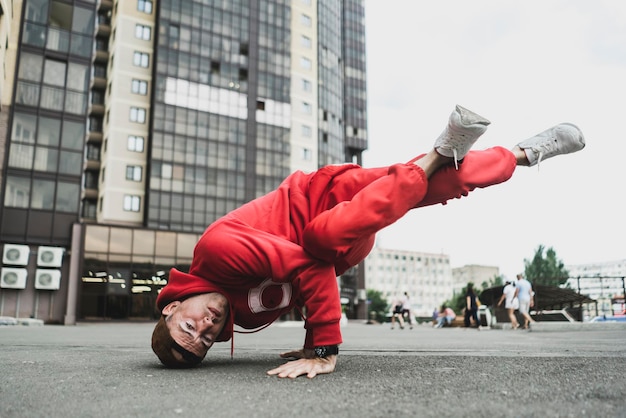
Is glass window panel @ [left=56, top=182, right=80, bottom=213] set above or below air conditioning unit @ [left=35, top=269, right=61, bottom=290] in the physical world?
above

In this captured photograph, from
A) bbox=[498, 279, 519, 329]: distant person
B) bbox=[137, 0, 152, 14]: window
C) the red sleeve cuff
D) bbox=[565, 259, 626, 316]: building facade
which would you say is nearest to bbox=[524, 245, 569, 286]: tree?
bbox=[565, 259, 626, 316]: building facade

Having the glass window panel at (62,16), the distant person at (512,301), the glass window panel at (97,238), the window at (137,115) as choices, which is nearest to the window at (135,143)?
the window at (137,115)

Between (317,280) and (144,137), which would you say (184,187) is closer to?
(144,137)

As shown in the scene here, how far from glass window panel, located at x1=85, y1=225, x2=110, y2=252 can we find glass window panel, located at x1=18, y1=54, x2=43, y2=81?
925 cm

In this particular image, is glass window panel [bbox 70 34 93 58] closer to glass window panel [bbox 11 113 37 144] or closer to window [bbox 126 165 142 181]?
glass window panel [bbox 11 113 37 144]

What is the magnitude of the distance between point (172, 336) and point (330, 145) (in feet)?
175

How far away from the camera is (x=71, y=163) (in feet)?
102

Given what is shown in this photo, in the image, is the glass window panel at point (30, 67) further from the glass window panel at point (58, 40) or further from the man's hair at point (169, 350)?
the man's hair at point (169, 350)

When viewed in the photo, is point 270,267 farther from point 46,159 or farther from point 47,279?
point 47,279

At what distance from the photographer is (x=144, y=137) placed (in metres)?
42.9

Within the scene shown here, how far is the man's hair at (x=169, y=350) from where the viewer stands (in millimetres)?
3146

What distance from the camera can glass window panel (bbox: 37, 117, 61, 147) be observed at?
100 feet

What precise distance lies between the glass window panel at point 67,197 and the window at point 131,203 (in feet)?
32.5

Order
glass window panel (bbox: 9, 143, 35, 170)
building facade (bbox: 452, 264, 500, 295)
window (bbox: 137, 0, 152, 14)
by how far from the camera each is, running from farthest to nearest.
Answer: building facade (bbox: 452, 264, 500, 295) < window (bbox: 137, 0, 152, 14) < glass window panel (bbox: 9, 143, 35, 170)
